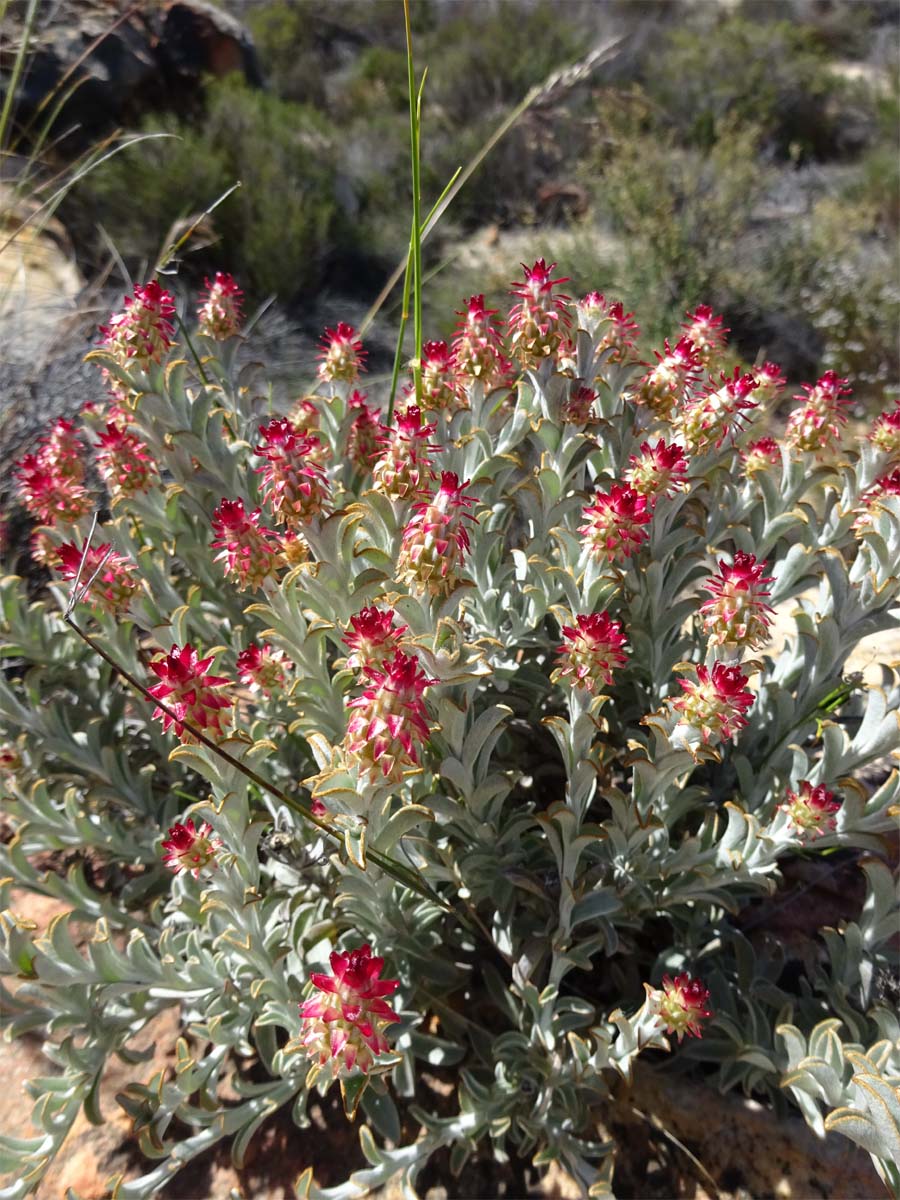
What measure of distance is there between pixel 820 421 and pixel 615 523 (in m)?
0.73

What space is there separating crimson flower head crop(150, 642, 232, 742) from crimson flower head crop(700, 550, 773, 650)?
95 cm

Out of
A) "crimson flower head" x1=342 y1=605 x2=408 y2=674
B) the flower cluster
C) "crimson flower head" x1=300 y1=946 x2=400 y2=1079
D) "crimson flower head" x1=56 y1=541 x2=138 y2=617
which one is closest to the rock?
the flower cluster

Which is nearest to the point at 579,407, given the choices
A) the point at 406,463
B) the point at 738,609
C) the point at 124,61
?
the point at 406,463

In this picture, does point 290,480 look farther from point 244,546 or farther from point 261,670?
point 261,670

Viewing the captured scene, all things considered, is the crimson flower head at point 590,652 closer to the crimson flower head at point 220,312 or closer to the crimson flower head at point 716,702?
the crimson flower head at point 716,702

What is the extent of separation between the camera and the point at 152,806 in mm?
2477

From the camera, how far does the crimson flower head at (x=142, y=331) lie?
1915mm

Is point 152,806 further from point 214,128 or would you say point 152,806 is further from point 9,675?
point 214,128

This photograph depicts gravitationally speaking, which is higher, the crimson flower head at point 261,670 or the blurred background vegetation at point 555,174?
the crimson flower head at point 261,670

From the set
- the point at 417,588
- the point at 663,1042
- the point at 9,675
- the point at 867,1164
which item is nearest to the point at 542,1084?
the point at 663,1042

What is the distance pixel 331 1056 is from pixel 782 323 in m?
7.42

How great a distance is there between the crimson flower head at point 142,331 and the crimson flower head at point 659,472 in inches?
45.0

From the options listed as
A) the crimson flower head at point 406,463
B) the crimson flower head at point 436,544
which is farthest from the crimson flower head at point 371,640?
the crimson flower head at point 406,463

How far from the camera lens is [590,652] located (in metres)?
1.59
